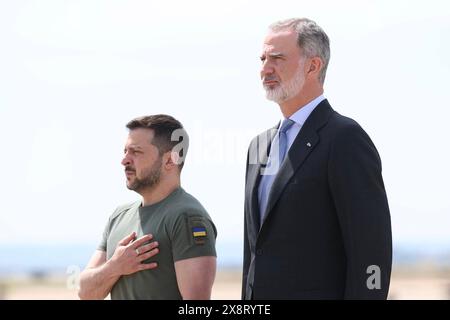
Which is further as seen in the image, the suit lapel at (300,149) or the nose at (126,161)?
the nose at (126,161)

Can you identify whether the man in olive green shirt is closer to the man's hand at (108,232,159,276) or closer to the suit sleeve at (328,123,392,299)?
the man's hand at (108,232,159,276)

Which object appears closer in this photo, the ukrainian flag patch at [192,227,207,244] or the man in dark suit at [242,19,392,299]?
the man in dark suit at [242,19,392,299]

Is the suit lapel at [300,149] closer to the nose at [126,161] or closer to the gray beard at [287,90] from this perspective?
the gray beard at [287,90]

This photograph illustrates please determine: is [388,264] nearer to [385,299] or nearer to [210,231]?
[385,299]

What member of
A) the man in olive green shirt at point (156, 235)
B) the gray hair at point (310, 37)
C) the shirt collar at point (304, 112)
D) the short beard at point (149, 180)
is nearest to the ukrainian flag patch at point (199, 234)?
the man in olive green shirt at point (156, 235)

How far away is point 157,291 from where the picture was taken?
5.60 meters

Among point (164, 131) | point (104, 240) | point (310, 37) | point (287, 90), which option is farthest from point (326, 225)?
point (104, 240)

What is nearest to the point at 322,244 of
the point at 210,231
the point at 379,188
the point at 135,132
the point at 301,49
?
the point at 379,188

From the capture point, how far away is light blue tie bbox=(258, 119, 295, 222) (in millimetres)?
5332

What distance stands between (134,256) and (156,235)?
0.67 ft

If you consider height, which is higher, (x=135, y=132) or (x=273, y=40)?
(x=273, y=40)

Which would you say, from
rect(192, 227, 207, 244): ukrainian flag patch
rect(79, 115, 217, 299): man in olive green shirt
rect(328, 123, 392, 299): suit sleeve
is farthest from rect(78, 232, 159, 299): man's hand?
rect(328, 123, 392, 299): suit sleeve

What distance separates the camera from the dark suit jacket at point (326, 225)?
4.94m
